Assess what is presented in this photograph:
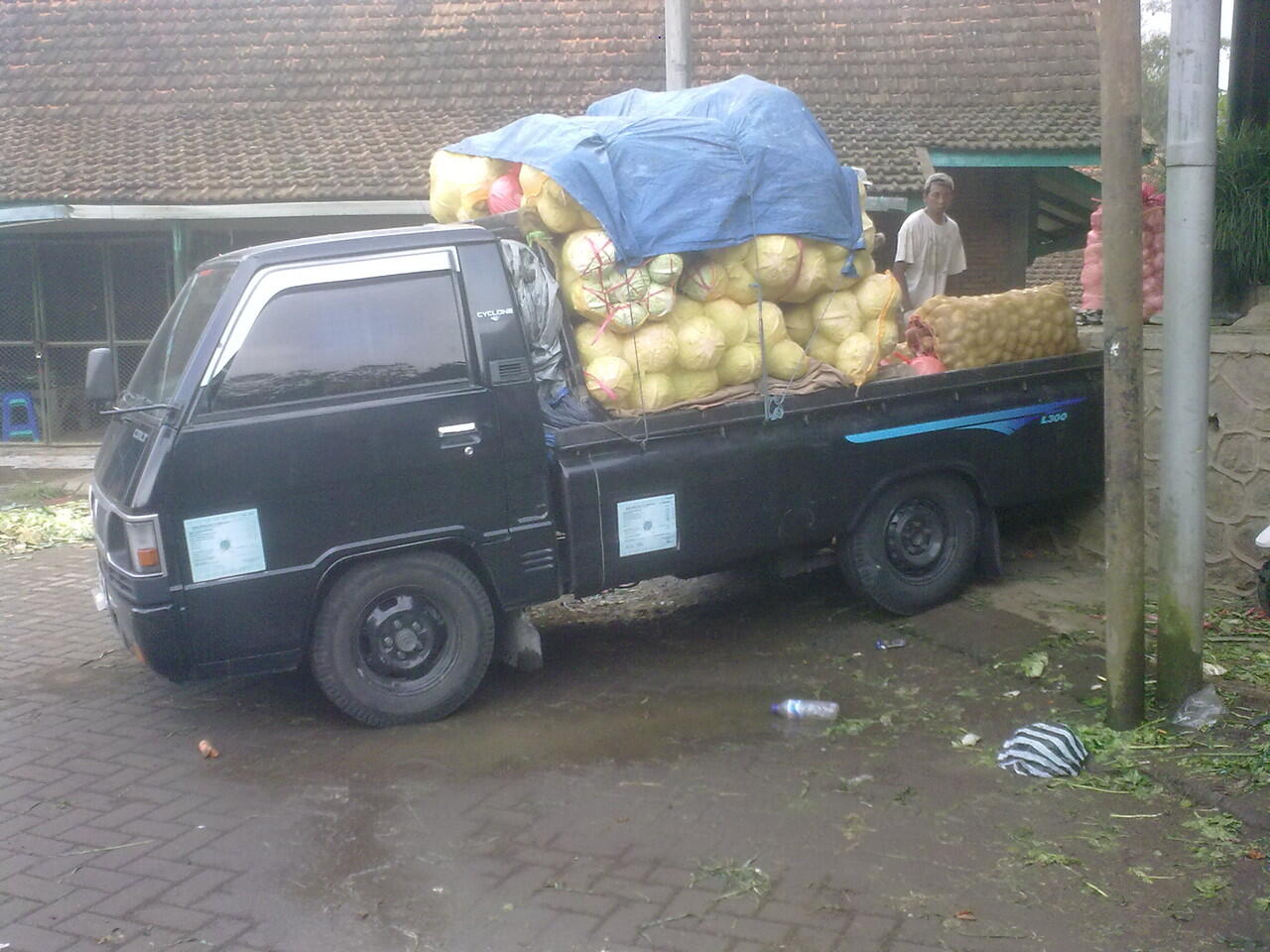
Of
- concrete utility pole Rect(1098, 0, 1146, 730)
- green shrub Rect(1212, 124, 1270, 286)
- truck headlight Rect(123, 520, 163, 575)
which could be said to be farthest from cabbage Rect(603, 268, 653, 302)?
green shrub Rect(1212, 124, 1270, 286)

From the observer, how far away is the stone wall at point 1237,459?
6.66 m

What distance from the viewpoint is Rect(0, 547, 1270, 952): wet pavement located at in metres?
3.83

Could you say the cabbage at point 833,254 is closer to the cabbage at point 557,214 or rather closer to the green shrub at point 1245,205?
the cabbage at point 557,214

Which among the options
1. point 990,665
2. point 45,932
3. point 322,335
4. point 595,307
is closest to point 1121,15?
point 595,307

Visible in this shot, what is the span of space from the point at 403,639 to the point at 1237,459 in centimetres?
457

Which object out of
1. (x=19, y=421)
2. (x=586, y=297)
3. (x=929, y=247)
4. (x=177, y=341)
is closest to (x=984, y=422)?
(x=586, y=297)

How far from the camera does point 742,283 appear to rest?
6062 millimetres

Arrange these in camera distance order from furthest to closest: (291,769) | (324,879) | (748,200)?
(748,200) < (291,769) < (324,879)

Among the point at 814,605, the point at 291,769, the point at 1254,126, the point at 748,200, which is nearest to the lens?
the point at 291,769

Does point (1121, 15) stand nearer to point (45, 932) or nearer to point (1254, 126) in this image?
point (1254, 126)

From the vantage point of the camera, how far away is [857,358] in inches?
250

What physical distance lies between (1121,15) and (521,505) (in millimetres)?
3113

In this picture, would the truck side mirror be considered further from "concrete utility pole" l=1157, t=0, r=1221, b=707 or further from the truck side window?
"concrete utility pole" l=1157, t=0, r=1221, b=707

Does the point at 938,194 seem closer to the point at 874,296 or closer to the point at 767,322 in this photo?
the point at 874,296
